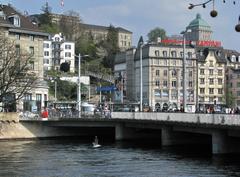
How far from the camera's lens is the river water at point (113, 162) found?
37.9 m

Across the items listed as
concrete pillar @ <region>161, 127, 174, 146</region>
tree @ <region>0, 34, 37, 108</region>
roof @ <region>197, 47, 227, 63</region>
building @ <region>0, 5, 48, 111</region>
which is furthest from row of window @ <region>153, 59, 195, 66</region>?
tree @ <region>0, 34, 37, 108</region>

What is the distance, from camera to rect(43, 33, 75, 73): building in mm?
177625

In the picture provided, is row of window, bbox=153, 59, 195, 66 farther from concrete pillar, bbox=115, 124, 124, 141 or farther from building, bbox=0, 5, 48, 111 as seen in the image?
concrete pillar, bbox=115, 124, 124, 141

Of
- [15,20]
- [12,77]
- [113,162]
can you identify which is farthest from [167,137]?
[15,20]

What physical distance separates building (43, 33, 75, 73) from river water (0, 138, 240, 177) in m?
119

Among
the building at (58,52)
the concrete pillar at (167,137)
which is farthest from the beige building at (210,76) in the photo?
the concrete pillar at (167,137)

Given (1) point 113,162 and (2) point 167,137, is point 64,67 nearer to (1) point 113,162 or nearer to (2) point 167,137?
(2) point 167,137

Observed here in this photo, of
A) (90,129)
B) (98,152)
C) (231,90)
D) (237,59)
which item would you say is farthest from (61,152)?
(237,59)

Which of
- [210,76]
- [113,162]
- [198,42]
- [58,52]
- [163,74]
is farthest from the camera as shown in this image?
[58,52]

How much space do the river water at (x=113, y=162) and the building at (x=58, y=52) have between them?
118775mm

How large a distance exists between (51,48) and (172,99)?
46364mm

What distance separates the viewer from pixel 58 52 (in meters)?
184

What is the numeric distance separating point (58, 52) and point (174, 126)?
130106 millimetres

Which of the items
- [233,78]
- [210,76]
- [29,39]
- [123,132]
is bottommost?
[123,132]
